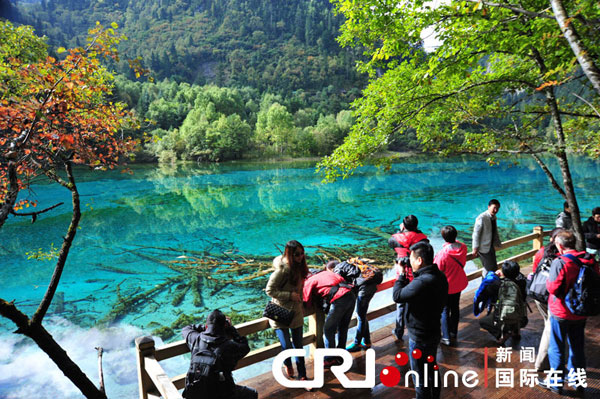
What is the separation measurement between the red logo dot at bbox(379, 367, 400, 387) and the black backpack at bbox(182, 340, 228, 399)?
1845 millimetres

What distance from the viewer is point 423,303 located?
2.78m

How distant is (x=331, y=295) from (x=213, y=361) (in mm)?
1464

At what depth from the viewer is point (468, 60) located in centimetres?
460

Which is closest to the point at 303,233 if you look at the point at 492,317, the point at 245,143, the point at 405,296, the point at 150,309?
the point at 150,309

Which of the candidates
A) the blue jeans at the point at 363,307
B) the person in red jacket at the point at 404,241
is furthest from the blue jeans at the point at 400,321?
the blue jeans at the point at 363,307

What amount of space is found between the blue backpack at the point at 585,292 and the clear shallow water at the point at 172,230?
4.08 m

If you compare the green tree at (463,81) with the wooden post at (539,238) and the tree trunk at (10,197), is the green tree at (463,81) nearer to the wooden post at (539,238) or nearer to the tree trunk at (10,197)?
the wooden post at (539,238)

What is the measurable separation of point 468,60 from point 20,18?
423ft

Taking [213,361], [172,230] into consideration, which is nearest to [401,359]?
[213,361]

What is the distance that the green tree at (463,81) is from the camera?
4.16 meters

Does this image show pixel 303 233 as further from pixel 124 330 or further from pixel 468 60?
pixel 468 60

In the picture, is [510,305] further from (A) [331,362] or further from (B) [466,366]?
(A) [331,362]

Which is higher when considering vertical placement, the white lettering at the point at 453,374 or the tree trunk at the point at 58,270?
the tree trunk at the point at 58,270

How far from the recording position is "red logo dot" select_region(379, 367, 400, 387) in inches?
140
